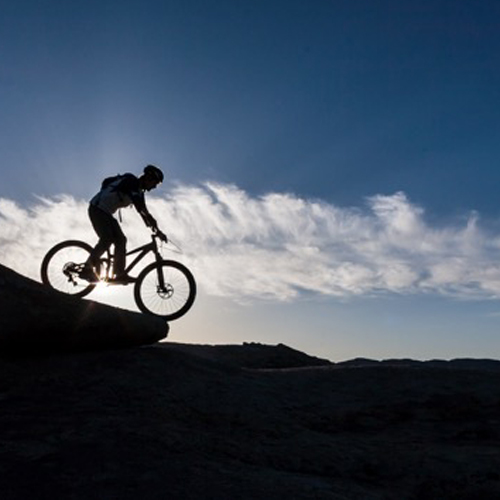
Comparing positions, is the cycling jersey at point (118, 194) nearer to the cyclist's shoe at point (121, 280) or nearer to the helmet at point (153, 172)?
the helmet at point (153, 172)

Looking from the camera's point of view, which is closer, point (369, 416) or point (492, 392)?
point (369, 416)

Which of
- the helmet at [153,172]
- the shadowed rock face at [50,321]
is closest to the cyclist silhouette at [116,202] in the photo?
the helmet at [153,172]

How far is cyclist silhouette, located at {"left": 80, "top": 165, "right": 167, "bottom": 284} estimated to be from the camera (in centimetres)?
1058

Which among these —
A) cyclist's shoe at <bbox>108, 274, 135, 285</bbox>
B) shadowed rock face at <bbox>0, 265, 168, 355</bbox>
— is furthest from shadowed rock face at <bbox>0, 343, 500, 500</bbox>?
cyclist's shoe at <bbox>108, 274, 135, 285</bbox>

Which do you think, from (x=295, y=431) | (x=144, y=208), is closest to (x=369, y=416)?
(x=295, y=431)

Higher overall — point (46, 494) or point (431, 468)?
point (431, 468)

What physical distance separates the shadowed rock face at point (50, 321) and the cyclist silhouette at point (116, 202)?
3.08 m

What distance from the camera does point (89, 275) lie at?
1112cm

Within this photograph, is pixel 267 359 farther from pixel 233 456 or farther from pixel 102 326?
pixel 233 456

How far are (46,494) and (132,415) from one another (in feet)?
5.62

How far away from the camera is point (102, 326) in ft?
25.0

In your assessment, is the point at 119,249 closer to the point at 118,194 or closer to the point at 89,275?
the point at 89,275

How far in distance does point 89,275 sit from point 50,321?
405cm

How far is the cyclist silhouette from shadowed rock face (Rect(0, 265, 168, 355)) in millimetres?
3085
